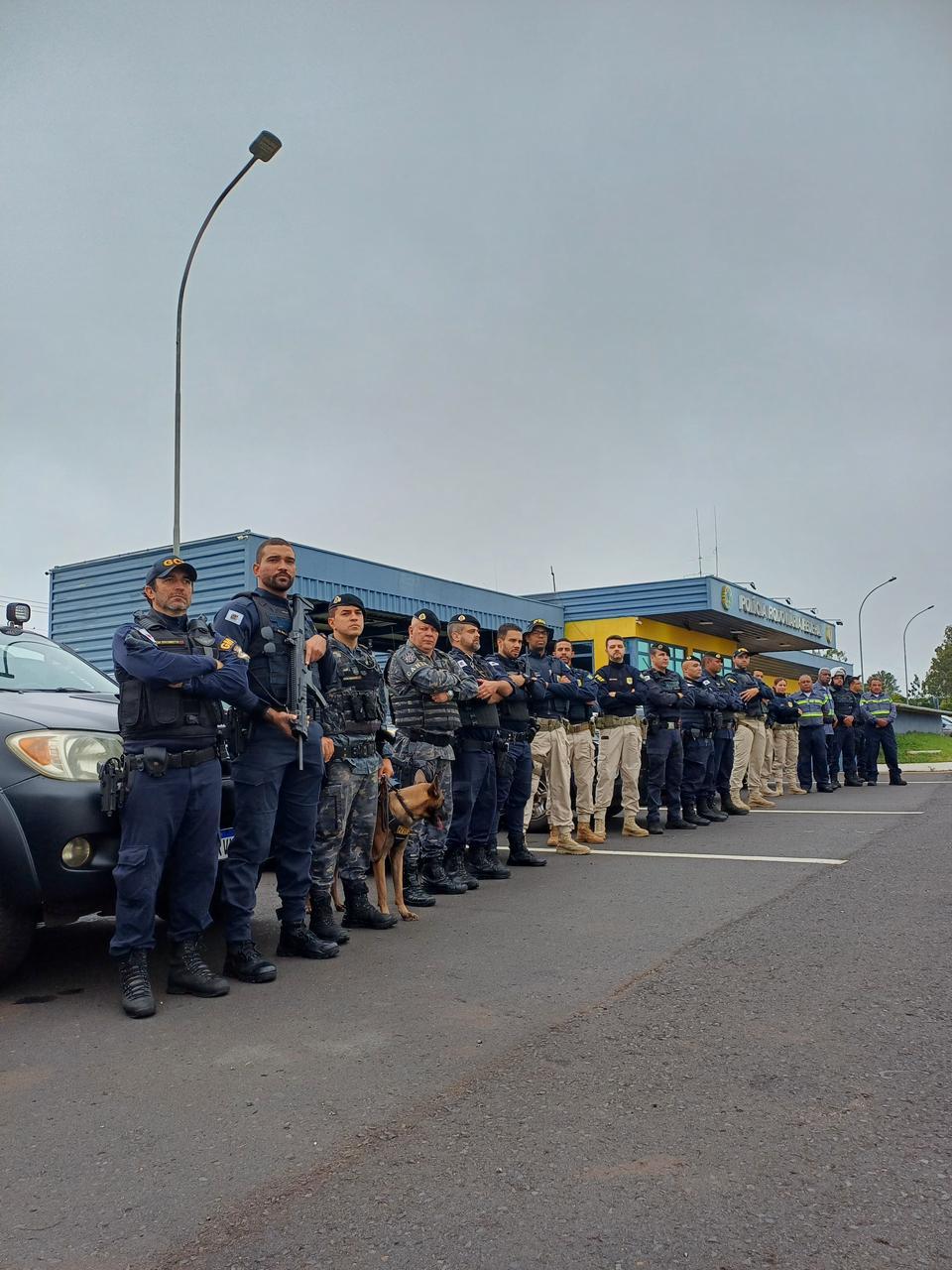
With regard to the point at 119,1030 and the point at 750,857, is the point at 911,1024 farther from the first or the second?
the point at 750,857

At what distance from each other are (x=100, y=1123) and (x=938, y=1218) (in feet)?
7.66

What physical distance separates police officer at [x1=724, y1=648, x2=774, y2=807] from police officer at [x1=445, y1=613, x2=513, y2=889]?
6.15 m

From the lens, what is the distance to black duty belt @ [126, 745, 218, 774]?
4246 mm

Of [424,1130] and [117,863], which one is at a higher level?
[117,863]

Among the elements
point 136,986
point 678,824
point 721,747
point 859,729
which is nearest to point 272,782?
point 136,986

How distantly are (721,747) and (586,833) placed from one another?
131 inches

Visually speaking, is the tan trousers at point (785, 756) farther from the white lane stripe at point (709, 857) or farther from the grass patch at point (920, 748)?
the grass patch at point (920, 748)

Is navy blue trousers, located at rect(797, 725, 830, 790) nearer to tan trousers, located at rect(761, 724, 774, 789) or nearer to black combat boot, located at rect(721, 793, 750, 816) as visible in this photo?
tan trousers, located at rect(761, 724, 774, 789)

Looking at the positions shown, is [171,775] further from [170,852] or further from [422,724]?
[422,724]

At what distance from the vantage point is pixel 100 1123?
9.77 ft

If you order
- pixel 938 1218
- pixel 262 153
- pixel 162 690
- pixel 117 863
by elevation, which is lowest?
pixel 938 1218

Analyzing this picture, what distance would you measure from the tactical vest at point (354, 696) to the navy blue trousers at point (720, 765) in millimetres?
7064

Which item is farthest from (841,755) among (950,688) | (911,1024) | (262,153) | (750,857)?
(950,688)

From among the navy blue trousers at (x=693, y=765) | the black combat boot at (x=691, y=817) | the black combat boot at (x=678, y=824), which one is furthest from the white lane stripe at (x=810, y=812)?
the black combat boot at (x=678, y=824)
